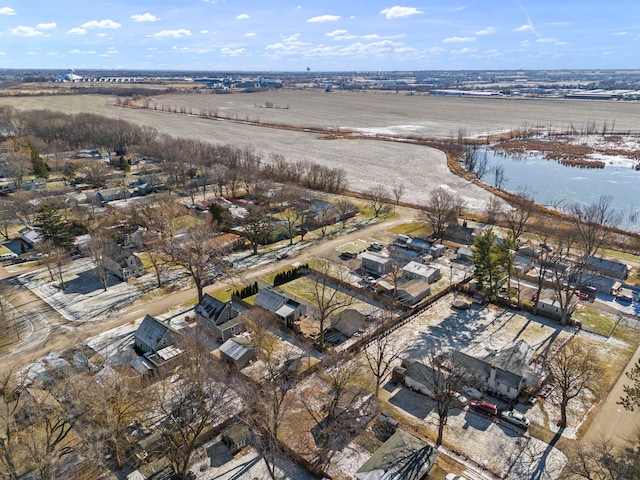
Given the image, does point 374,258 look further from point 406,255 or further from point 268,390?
point 268,390

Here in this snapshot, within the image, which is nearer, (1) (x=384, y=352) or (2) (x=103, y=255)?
(1) (x=384, y=352)

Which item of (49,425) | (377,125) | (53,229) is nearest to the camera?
(49,425)

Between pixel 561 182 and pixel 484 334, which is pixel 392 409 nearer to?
pixel 484 334

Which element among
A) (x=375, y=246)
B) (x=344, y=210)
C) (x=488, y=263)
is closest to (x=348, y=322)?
(x=488, y=263)

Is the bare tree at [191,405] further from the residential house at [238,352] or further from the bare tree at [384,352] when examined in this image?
the bare tree at [384,352]

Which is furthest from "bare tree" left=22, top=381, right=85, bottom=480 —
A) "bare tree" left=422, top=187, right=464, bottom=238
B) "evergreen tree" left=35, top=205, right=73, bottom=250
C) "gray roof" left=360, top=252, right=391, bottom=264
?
"bare tree" left=422, top=187, right=464, bottom=238

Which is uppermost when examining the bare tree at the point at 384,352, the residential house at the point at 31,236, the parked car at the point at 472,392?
the residential house at the point at 31,236

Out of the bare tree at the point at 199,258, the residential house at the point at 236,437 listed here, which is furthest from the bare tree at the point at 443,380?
the bare tree at the point at 199,258
